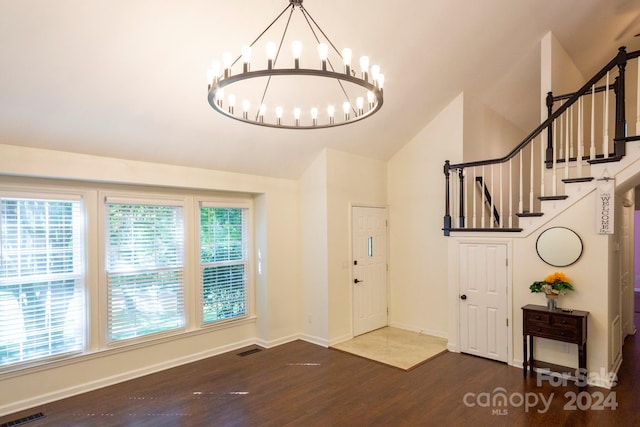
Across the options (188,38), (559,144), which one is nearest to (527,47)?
(559,144)

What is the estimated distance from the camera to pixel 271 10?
10.7 feet

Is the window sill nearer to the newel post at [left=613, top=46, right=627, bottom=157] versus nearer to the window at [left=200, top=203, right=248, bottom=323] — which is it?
the window at [left=200, top=203, right=248, bottom=323]

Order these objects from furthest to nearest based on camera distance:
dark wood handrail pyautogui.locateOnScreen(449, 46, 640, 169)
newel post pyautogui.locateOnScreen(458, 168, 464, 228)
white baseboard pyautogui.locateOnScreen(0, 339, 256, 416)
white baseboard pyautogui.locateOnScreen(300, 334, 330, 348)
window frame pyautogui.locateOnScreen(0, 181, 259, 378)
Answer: white baseboard pyautogui.locateOnScreen(300, 334, 330, 348), newel post pyautogui.locateOnScreen(458, 168, 464, 228), dark wood handrail pyautogui.locateOnScreen(449, 46, 640, 169), window frame pyautogui.locateOnScreen(0, 181, 259, 378), white baseboard pyautogui.locateOnScreen(0, 339, 256, 416)

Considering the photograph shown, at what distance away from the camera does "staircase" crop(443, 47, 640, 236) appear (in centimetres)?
400

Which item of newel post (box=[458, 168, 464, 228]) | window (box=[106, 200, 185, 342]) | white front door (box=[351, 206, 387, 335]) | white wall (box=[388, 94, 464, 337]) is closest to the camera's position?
window (box=[106, 200, 185, 342])

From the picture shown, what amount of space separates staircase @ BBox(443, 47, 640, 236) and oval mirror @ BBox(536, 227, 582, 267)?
18 cm

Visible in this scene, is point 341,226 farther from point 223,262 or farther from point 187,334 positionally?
point 187,334

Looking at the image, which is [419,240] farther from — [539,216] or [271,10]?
[271,10]

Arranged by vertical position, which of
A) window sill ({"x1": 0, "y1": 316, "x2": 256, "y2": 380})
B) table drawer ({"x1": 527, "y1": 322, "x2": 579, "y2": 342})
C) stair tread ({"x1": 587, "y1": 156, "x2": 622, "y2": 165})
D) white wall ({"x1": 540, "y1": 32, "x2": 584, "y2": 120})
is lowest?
window sill ({"x1": 0, "y1": 316, "x2": 256, "y2": 380})

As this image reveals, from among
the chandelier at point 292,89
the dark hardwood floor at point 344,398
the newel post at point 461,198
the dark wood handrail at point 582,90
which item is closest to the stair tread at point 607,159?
the dark wood handrail at point 582,90

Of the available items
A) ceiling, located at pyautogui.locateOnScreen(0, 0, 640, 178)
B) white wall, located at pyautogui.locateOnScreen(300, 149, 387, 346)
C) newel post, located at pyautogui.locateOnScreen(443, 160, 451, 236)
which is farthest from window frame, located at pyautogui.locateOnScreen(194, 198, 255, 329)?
newel post, located at pyautogui.locateOnScreen(443, 160, 451, 236)

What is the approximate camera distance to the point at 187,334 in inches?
195

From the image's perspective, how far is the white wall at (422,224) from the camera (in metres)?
5.82

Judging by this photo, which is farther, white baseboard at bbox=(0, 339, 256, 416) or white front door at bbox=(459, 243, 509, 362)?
white front door at bbox=(459, 243, 509, 362)
